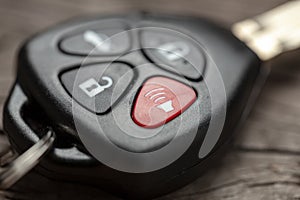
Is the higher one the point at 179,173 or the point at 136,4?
the point at 136,4

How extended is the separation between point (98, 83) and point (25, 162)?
0.38 feet

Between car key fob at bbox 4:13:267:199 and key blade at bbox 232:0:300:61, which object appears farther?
key blade at bbox 232:0:300:61

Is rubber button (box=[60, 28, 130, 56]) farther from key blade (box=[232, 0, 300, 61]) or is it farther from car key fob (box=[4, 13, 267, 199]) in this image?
key blade (box=[232, 0, 300, 61])

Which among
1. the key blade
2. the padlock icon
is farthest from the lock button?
the key blade

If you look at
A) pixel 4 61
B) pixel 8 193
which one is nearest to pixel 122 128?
pixel 8 193

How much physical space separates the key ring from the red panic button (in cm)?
9

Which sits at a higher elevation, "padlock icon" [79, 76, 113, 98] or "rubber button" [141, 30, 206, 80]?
"rubber button" [141, 30, 206, 80]

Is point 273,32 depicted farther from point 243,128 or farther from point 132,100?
point 132,100

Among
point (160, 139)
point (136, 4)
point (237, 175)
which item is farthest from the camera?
point (136, 4)

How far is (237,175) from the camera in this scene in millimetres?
608

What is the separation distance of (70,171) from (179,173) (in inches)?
4.2

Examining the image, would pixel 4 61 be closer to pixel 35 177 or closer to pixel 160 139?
pixel 35 177

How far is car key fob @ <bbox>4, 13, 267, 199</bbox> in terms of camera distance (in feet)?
1.66

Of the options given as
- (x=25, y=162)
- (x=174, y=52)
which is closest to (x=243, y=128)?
(x=174, y=52)
